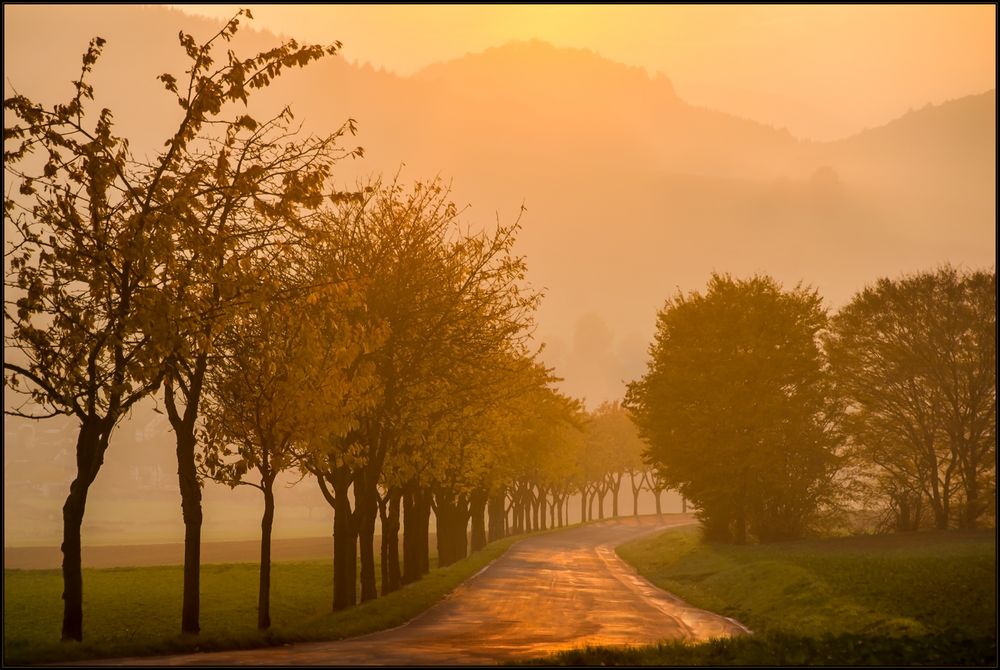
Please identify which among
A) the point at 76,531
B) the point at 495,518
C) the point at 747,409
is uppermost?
the point at 747,409

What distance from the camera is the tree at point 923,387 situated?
183 ft

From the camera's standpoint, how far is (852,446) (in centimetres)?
6119

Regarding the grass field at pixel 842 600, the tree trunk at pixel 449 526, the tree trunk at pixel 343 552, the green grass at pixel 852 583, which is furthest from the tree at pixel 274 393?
the tree trunk at pixel 449 526

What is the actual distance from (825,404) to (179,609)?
38401 millimetres

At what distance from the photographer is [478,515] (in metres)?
75.0

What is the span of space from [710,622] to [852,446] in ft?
102

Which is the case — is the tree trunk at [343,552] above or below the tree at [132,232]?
below

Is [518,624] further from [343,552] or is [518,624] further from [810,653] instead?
[810,653]

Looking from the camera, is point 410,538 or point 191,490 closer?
point 191,490

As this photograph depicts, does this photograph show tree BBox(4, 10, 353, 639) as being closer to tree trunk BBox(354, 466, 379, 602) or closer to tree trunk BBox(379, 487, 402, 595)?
tree trunk BBox(354, 466, 379, 602)

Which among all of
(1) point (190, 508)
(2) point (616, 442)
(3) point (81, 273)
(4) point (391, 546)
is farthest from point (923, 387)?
(2) point (616, 442)

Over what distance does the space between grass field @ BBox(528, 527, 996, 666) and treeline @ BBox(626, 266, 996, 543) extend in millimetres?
4260

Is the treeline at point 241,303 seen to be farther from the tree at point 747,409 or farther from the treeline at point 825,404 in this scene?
the treeline at point 825,404

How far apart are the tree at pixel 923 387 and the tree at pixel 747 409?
7.14 feet
